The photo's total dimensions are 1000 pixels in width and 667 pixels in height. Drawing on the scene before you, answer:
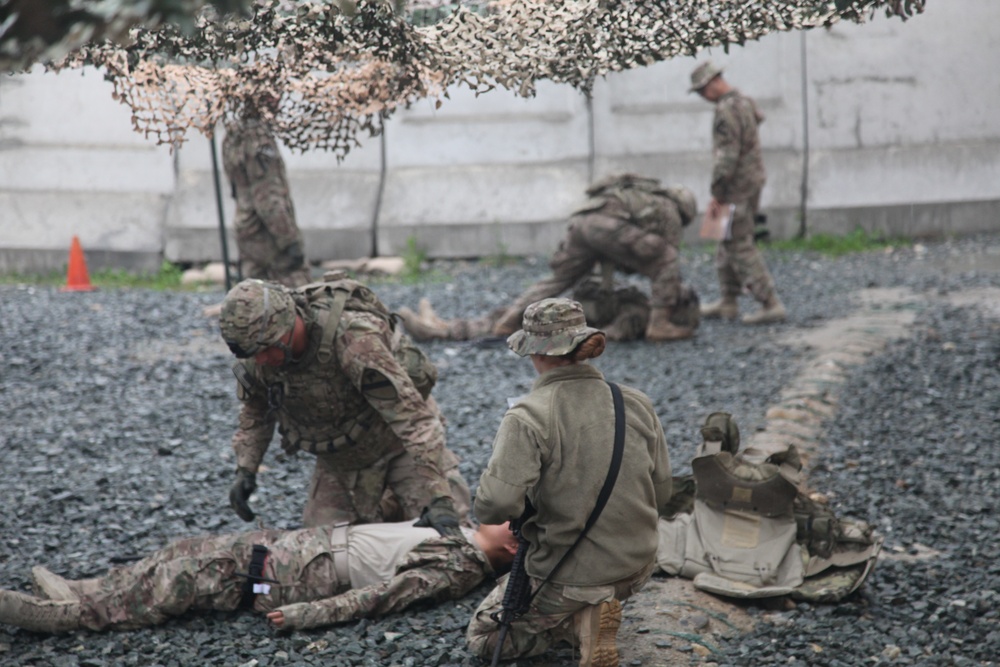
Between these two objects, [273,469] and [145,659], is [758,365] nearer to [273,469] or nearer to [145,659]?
[273,469]

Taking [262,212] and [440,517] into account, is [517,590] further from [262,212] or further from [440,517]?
[262,212]

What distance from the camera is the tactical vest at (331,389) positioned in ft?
15.0

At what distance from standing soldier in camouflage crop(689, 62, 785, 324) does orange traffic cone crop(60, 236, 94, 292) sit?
656cm

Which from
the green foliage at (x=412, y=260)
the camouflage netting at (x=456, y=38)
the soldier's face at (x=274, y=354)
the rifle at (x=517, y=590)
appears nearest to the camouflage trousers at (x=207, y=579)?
the soldier's face at (x=274, y=354)

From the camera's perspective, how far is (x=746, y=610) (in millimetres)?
4426

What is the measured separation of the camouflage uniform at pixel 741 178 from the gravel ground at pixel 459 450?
0.50 m

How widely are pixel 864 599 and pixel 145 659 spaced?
110 inches

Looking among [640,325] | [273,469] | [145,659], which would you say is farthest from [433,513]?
[640,325]

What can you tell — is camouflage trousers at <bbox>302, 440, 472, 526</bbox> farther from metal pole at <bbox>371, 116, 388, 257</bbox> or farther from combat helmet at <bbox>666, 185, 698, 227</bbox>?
metal pole at <bbox>371, 116, 388, 257</bbox>

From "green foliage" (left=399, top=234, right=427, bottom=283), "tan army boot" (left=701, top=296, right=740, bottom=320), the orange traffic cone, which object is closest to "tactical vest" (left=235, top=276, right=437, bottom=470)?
"tan army boot" (left=701, top=296, right=740, bottom=320)

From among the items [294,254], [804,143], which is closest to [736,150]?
[294,254]

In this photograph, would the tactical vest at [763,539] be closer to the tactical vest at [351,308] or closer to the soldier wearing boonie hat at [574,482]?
the soldier wearing boonie hat at [574,482]

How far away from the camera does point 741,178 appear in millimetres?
9258

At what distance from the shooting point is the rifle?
370 centimetres
